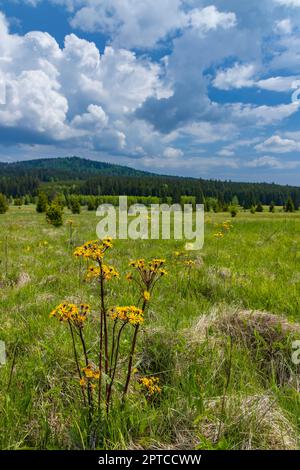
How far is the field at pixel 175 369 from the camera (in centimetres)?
241

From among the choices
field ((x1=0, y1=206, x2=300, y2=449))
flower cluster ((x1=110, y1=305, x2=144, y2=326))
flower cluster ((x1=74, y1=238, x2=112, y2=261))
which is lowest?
field ((x1=0, y1=206, x2=300, y2=449))

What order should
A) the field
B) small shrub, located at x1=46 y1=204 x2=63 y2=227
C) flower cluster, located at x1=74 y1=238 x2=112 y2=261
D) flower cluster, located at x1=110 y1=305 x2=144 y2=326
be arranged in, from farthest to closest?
small shrub, located at x1=46 y1=204 x2=63 y2=227 → the field → flower cluster, located at x1=74 y1=238 x2=112 y2=261 → flower cluster, located at x1=110 y1=305 x2=144 y2=326

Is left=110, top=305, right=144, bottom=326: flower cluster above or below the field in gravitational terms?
above

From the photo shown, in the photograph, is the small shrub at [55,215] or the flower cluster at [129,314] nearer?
the flower cluster at [129,314]

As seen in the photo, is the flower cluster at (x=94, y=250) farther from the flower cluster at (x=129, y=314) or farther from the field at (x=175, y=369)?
the field at (x=175, y=369)

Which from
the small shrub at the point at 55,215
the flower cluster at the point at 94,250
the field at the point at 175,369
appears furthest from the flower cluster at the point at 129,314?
the small shrub at the point at 55,215

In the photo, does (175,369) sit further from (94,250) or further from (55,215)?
(55,215)

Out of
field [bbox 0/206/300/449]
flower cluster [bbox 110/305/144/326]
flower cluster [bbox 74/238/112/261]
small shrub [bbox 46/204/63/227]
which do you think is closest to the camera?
flower cluster [bbox 110/305/144/326]

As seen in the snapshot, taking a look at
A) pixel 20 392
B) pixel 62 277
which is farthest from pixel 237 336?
pixel 62 277

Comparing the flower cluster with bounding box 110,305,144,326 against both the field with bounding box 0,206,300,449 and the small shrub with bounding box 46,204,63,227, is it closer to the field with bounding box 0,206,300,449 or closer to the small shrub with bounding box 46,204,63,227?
the field with bounding box 0,206,300,449

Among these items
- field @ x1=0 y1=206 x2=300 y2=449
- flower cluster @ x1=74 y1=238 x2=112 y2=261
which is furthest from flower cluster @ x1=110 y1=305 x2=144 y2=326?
field @ x1=0 y1=206 x2=300 y2=449

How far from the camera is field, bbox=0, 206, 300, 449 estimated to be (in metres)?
2.41

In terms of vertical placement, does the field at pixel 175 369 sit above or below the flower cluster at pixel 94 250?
below
